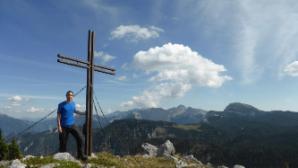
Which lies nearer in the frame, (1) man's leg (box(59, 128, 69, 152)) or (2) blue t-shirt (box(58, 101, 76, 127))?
(2) blue t-shirt (box(58, 101, 76, 127))

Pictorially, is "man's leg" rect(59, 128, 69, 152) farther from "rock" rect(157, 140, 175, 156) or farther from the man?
"rock" rect(157, 140, 175, 156)

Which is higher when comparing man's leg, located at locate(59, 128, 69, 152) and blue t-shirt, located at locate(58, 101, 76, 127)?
blue t-shirt, located at locate(58, 101, 76, 127)

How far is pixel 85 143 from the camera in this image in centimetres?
2128

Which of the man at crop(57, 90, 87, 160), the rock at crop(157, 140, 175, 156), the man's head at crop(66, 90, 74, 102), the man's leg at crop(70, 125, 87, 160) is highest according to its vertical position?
the man's head at crop(66, 90, 74, 102)

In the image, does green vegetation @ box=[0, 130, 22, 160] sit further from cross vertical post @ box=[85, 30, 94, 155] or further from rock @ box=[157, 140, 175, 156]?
cross vertical post @ box=[85, 30, 94, 155]

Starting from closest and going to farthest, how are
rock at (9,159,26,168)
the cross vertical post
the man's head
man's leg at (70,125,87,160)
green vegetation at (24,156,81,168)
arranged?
rock at (9,159,26,168) < green vegetation at (24,156,81,168) < the man's head < man's leg at (70,125,87,160) < the cross vertical post

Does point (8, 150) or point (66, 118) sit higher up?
point (66, 118)

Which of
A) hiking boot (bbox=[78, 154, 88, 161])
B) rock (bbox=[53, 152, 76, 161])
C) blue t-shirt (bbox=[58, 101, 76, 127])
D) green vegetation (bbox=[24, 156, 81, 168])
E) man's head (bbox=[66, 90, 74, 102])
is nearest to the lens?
green vegetation (bbox=[24, 156, 81, 168])

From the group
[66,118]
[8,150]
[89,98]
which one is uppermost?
[89,98]

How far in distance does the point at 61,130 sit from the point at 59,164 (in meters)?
2.25

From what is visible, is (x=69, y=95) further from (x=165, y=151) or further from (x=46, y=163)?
(x=165, y=151)

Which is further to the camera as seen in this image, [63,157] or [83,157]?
[83,157]

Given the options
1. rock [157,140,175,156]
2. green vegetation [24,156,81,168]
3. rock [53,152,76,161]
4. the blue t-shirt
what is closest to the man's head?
the blue t-shirt

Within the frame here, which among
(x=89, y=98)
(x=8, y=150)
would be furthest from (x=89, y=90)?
(x=8, y=150)
